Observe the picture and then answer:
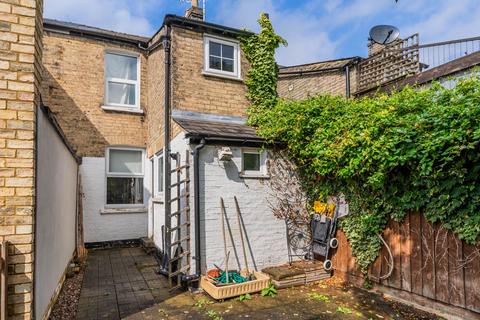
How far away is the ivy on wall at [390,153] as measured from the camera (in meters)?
4.14

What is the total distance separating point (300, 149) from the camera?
257 inches

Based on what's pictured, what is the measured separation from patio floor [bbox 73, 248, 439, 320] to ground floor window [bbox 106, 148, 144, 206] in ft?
10.9

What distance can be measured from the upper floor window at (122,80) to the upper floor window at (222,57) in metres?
3.06

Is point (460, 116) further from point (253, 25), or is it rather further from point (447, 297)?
point (253, 25)

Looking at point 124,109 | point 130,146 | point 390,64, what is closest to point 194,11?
point 124,109

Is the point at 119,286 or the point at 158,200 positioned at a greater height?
the point at 158,200

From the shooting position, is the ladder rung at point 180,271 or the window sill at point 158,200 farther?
the window sill at point 158,200

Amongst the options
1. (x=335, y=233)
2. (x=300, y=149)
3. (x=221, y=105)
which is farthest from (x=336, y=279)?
(x=221, y=105)

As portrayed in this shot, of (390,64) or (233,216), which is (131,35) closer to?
(233,216)

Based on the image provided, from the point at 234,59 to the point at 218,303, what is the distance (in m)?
6.06

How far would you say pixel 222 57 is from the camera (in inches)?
327

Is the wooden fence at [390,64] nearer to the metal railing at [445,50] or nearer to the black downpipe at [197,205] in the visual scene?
the metal railing at [445,50]

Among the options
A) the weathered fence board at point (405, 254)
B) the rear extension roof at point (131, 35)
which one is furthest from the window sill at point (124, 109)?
the weathered fence board at point (405, 254)

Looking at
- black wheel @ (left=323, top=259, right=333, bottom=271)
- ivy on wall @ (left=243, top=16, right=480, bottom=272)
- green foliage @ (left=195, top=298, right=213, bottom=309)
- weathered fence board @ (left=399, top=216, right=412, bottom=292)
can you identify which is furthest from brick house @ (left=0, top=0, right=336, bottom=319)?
weathered fence board @ (left=399, top=216, right=412, bottom=292)
